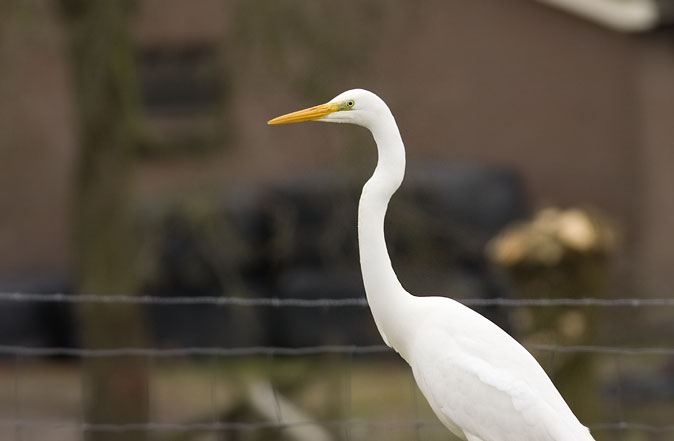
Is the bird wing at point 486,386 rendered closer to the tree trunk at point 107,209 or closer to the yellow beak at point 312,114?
the yellow beak at point 312,114

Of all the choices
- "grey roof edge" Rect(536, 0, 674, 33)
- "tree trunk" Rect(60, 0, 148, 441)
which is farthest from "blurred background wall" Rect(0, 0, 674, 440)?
"tree trunk" Rect(60, 0, 148, 441)

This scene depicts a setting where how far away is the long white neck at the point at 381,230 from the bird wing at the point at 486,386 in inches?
5.5

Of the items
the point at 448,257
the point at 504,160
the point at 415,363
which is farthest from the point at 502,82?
the point at 415,363

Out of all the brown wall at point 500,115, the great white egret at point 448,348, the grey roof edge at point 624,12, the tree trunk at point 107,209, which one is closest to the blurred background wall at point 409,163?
the brown wall at point 500,115

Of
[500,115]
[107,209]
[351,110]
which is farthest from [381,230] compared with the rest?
[500,115]

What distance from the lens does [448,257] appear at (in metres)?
11.2

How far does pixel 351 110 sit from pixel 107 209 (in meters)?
3.83

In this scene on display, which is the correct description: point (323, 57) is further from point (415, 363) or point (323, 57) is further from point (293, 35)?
point (415, 363)

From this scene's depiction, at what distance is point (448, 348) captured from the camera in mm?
4047

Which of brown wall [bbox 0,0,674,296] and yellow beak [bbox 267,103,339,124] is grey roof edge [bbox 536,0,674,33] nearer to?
brown wall [bbox 0,0,674,296]

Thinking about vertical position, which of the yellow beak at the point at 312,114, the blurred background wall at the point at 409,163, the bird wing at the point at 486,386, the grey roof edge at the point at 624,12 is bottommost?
the blurred background wall at the point at 409,163

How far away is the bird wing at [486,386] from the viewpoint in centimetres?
395

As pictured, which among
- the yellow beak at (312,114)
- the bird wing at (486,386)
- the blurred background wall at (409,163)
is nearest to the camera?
the bird wing at (486,386)

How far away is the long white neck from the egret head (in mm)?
36
